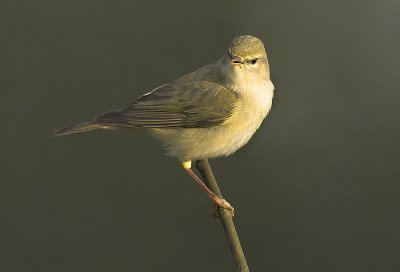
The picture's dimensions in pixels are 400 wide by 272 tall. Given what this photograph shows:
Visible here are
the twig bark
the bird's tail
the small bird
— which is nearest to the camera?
the twig bark

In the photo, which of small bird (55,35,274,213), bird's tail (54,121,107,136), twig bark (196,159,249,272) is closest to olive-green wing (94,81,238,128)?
small bird (55,35,274,213)

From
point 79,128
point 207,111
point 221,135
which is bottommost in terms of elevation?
point 221,135

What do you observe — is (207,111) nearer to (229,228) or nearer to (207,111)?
(207,111)

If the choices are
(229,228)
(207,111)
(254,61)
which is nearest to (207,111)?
(207,111)

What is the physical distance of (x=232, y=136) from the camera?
3385 millimetres

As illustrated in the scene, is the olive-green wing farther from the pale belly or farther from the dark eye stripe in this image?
the dark eye stripe

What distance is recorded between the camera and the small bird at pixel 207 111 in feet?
11.1

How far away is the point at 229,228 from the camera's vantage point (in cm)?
270

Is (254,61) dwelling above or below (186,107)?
above

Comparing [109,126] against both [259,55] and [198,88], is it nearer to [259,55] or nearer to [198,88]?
[198,88]

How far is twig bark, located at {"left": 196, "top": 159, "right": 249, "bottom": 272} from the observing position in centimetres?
250

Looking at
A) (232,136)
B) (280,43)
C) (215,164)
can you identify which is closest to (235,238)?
(232,136)

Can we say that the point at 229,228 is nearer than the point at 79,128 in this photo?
Yes

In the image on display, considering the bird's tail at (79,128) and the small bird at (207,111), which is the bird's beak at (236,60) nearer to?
the small bird at (207,111)
